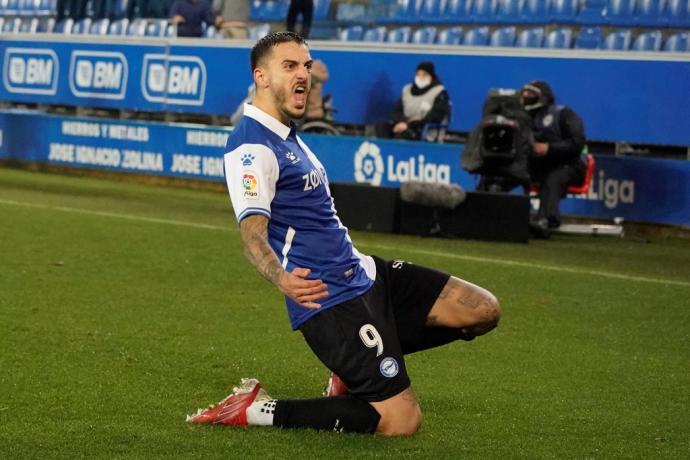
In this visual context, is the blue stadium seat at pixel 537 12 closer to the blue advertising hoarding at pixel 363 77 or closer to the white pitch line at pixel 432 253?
the blue advertising hoarding at pixel 363 77

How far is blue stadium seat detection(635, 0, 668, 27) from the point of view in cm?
2012

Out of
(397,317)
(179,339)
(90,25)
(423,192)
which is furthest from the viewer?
(90,25)

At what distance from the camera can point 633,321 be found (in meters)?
9.33

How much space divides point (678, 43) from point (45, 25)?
15.3 metres

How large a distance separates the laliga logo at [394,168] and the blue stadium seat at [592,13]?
213 inches

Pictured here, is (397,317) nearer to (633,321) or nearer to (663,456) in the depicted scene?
(663,456)

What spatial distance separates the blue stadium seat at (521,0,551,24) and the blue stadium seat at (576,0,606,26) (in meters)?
0.65

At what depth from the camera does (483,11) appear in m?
22.6

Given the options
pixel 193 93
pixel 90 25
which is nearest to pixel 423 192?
pixel 193 93

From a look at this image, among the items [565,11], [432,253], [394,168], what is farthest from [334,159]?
[565,11]

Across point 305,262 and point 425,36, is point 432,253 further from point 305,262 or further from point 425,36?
point 425,36

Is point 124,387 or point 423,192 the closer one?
point 124,387

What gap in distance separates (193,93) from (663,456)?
15.2m

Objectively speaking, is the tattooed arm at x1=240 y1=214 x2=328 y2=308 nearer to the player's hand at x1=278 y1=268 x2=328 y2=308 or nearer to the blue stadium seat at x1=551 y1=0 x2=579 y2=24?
the player's hand at x1=278 y1=268 x2=328 y2=308
